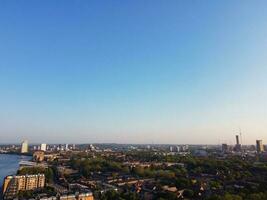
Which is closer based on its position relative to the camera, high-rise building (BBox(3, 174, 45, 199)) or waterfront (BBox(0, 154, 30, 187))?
high-rise building (BBox(3, 174, 45, 199))

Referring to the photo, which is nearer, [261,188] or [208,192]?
[261,188]

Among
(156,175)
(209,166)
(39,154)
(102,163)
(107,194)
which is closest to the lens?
(107,194)

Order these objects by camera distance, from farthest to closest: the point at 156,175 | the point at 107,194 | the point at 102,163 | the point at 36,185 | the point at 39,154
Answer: the point at 39,154
the point at 102,163
the point at 156,175
the point at 36,185
the point at 107,194

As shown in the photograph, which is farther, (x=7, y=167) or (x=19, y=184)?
(x=7, y=167)

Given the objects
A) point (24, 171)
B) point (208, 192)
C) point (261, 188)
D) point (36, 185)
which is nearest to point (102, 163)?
point (24, 171)

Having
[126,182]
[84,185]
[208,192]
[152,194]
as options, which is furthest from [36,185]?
[208,192]

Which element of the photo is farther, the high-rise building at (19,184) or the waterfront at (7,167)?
the waterfront at (7,167)

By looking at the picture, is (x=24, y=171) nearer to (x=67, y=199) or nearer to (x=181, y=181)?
(x=67, y=199)
